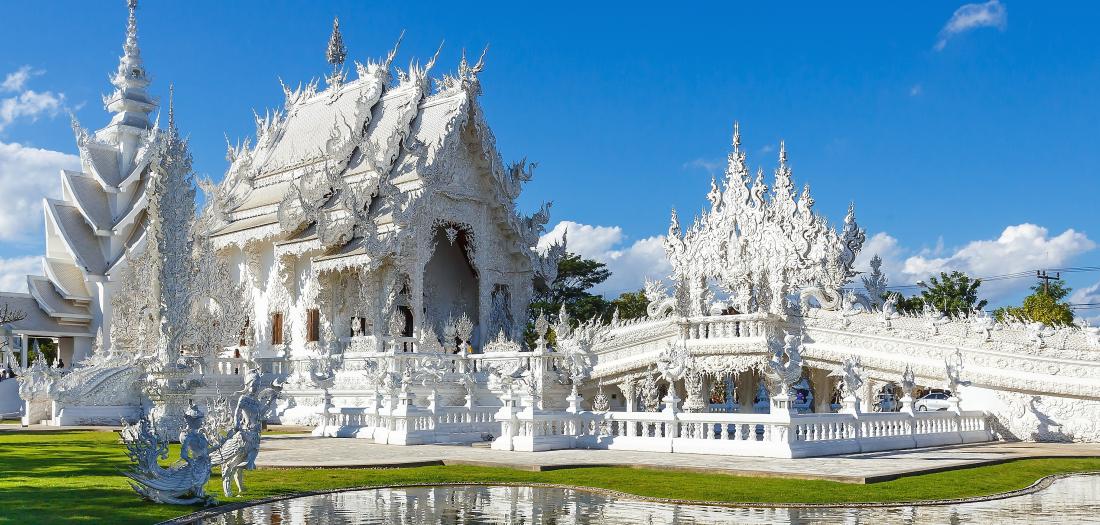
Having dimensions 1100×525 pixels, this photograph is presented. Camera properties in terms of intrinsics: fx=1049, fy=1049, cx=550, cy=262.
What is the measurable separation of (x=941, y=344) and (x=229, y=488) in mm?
14330

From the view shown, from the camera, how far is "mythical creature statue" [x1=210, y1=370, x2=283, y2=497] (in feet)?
31.0

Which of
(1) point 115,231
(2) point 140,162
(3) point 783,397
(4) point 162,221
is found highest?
(2) point 140,162

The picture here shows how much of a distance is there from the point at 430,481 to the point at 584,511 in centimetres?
284

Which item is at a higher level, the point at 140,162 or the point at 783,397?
the point at 140,162

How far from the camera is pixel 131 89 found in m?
43.6

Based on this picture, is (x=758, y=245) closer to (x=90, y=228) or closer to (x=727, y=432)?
(x=727, y=432)

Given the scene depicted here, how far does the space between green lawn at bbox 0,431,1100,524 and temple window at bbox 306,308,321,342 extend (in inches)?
572

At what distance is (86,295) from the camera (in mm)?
39812

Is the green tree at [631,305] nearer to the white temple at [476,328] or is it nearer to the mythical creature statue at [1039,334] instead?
the white temple at [476,328]

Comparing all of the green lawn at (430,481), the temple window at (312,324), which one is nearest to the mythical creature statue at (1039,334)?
the green lawn at (430,481)

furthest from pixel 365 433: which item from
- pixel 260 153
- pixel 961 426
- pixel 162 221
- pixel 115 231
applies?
pixel 115 231

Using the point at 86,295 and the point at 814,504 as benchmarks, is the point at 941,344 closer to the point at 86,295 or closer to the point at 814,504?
the point at 814,504

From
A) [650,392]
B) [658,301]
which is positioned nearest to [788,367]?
[650,392]

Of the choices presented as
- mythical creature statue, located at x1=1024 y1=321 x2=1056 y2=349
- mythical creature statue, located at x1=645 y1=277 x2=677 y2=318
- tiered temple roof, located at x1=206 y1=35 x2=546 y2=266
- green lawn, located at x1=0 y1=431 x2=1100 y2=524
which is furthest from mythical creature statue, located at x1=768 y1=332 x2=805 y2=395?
tiered temple roof, located at x1=206 y1=35 x2=546 y2=266
